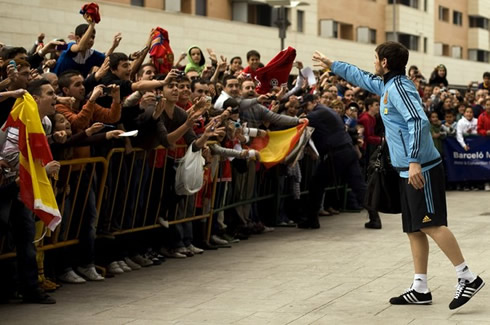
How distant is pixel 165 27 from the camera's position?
34.0m

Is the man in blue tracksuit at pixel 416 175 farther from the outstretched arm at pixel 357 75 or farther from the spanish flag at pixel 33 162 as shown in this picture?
the spanish flag at pixel 33 162

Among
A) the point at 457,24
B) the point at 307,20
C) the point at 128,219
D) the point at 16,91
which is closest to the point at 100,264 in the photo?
the point at 128,219

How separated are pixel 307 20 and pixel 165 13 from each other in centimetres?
1248

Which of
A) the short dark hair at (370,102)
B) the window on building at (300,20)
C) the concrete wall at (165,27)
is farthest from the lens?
the window on building at (300,20)

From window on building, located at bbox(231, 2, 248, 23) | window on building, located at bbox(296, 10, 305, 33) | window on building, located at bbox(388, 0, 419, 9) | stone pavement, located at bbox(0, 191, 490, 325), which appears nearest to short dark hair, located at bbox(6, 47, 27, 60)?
stone pavement, located at bbox(0, 191, 490, 325)

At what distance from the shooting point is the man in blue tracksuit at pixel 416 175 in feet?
27.2

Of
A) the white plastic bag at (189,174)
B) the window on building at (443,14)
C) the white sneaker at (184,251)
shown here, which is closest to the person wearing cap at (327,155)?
the white sneaker at (184,251)

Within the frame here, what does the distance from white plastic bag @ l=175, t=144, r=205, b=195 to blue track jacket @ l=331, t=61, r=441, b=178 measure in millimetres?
2955

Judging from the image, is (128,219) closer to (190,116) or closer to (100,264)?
(100,264)

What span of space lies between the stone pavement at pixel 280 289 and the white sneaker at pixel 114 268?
4.7 inches

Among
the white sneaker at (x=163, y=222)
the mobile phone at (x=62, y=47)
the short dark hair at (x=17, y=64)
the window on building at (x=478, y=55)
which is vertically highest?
the window on building at (x=478, y=55)

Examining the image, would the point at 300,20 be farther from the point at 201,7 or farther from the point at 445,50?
the point at 445,50

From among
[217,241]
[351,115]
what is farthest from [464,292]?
[351,115]

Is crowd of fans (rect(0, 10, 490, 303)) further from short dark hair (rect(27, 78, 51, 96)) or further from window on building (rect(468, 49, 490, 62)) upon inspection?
window on building (rect(468, 49, 490, 62))
